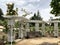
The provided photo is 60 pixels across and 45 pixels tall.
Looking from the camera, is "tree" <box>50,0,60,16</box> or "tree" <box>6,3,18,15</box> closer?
"tree" <box>50,0,60,16</box>

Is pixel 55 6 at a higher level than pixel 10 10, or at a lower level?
higher

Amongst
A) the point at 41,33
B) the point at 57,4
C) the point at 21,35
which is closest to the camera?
the point at 57,4

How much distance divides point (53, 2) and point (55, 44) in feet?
11.3

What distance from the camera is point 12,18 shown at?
13.9m

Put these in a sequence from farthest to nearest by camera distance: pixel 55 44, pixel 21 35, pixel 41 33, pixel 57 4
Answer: pixel 41 33, pixel 21 35, pixel 55 44, pixel 57 4

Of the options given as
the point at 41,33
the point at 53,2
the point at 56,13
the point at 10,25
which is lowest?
the point at 41,33

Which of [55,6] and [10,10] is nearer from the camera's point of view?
[55,6]

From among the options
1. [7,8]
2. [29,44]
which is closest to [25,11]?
[7,8]

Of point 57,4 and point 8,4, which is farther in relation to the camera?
point 8,4

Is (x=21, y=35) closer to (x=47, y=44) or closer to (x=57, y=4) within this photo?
(x=47, y=44)

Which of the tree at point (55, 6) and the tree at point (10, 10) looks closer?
the tree at point (55, 6)

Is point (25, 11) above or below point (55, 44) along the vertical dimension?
above

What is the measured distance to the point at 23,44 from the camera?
14273 mm

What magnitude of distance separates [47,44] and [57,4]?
132 inches
